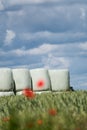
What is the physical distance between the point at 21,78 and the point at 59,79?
6.35 feet

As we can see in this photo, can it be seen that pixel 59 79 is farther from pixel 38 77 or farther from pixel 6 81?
pixel 6 81

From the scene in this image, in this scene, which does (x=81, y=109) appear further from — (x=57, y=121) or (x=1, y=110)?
(x=57, y=121)

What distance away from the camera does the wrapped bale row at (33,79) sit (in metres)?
20.6

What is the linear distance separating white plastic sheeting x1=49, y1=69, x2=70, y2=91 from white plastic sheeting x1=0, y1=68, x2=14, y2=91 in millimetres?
2328

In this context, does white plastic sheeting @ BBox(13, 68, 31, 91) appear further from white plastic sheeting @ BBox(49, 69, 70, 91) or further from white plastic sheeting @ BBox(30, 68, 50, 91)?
white plastic sheeting @ BBox(49, 69, 70, 91)

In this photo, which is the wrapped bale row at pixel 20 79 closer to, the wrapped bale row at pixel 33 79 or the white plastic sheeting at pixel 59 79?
the wrapped bale row at pixel 33 79

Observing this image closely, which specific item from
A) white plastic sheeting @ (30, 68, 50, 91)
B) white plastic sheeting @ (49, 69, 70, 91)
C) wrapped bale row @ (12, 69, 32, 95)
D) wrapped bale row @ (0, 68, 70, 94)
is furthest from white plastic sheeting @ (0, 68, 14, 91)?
white plastic sheeting @ (49, 69, 70, 91)

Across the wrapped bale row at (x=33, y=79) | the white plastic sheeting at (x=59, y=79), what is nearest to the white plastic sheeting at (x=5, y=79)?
the wrapped bale row at (x=33, y=79)

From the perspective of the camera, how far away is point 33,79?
70.7 feet

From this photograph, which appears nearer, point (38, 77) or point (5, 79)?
point (5, 79)

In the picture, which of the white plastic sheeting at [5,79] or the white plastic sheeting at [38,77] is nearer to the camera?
the white plastic sheeting at [5,79]

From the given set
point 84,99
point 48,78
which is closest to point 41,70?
point 48,78

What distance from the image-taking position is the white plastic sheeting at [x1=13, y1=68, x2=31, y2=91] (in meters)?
21.0

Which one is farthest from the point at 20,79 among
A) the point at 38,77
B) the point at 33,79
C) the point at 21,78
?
the point at 38,77
